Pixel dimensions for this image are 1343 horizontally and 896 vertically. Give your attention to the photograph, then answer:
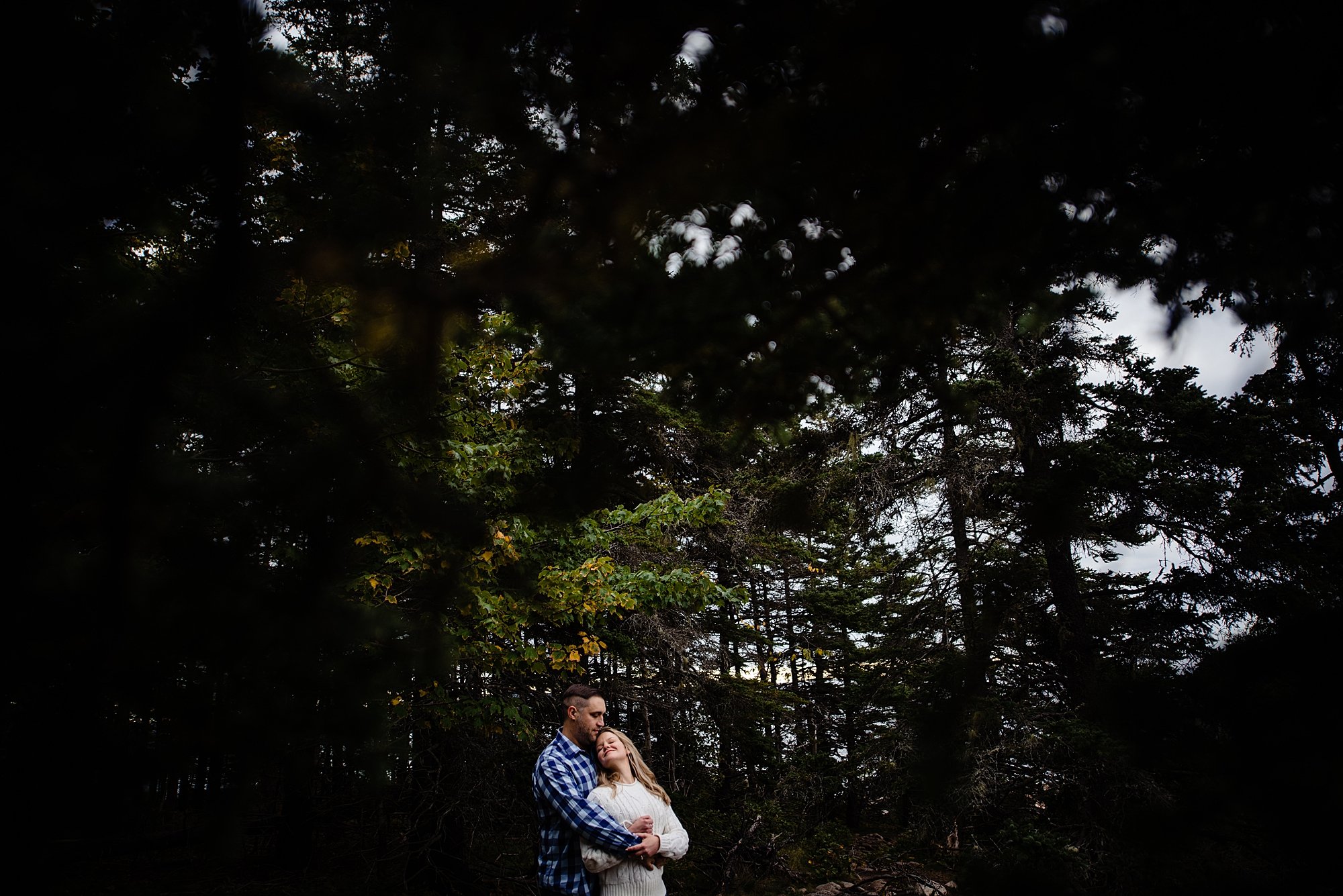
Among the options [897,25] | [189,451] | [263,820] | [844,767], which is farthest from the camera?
[844,767]

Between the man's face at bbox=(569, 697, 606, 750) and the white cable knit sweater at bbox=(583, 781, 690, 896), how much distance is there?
0.29m

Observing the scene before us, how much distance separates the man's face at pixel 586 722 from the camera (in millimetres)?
3836

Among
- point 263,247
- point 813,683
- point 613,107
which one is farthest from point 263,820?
point 813,683

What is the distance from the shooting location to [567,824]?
11.0 feet

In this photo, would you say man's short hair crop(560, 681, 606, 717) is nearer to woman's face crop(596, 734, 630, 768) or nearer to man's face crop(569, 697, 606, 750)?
man's face crop(569, 697, 606, 750)

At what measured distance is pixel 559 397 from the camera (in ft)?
6.91

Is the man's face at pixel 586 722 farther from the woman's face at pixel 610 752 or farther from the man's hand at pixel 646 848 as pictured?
the man's hand at pixel 646 848

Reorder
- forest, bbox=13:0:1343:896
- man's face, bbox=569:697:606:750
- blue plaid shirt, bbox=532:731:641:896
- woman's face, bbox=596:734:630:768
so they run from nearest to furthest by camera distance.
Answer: forest, bbox=13:0:1343:896 < blue plaid shirt, bbox=532:731:641:896 < woman's face, bbox=596:734:630:768 < man's face, bbox=569:697:606:750

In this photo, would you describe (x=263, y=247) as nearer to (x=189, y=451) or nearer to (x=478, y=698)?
(x=189, y=451)

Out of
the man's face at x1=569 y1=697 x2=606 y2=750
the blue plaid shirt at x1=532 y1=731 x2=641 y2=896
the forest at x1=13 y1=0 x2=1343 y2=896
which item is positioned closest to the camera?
the forest at x1=13 y1=0 x2=1343 y2=896

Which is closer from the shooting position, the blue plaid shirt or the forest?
the forest

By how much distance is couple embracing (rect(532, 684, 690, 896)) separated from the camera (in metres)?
3.25

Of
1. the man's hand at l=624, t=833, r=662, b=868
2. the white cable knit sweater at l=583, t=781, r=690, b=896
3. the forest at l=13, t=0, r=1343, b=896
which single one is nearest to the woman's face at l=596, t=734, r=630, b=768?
the white cable knit sweater at l=583, t=781, r=690, b=896

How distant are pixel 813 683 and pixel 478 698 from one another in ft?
44.3
